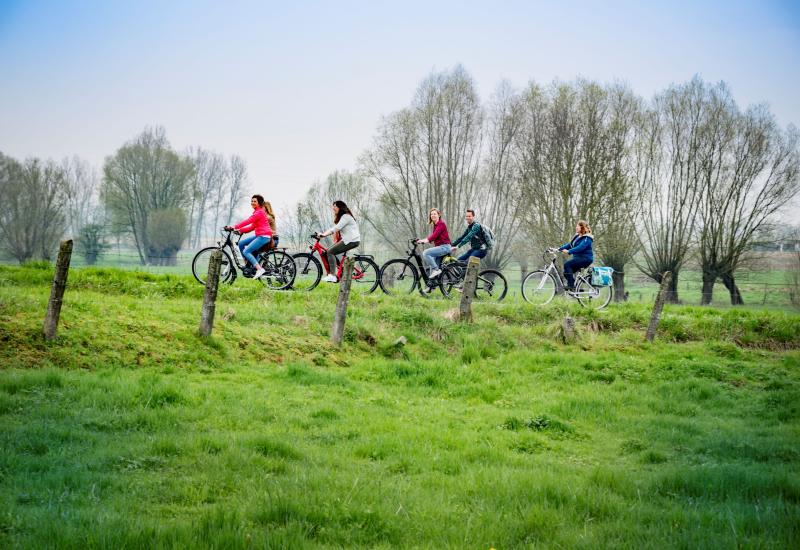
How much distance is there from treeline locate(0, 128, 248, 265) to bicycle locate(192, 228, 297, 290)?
32.6m

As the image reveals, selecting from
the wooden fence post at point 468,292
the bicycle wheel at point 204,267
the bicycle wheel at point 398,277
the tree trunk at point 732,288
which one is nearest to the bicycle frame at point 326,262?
the bicycle wheel at point 398,277

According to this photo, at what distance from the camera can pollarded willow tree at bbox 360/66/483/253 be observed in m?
42.3

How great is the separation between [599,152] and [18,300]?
31.8 meters

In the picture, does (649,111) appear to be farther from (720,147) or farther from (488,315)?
(488,315)

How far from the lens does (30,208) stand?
47094mm

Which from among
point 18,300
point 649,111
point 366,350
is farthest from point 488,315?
point 649,111

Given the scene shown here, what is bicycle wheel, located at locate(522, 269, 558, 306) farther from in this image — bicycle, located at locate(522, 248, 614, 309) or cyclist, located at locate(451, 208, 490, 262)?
cyclist, located at locate(451, 208, 490, 262)

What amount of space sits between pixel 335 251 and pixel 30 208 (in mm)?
40620

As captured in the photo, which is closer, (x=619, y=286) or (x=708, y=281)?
(x=619, y=286)

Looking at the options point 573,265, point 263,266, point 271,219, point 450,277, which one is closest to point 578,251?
point 573,265

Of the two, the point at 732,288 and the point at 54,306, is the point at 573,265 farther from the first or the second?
the point at 732,288

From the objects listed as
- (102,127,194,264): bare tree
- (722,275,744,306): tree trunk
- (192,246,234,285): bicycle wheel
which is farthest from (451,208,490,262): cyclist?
(102,127,194,264): bare tree

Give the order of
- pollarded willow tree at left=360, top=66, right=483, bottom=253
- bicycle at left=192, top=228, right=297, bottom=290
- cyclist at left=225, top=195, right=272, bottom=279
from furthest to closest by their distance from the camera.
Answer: pollarded willow tree at left=360, top=66, right=483, bottom=253, bicycle at left=192, top=228, right=297, bottom=290, cyclist at left=225, top=195, right=272, bottom=279

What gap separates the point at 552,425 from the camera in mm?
8914
